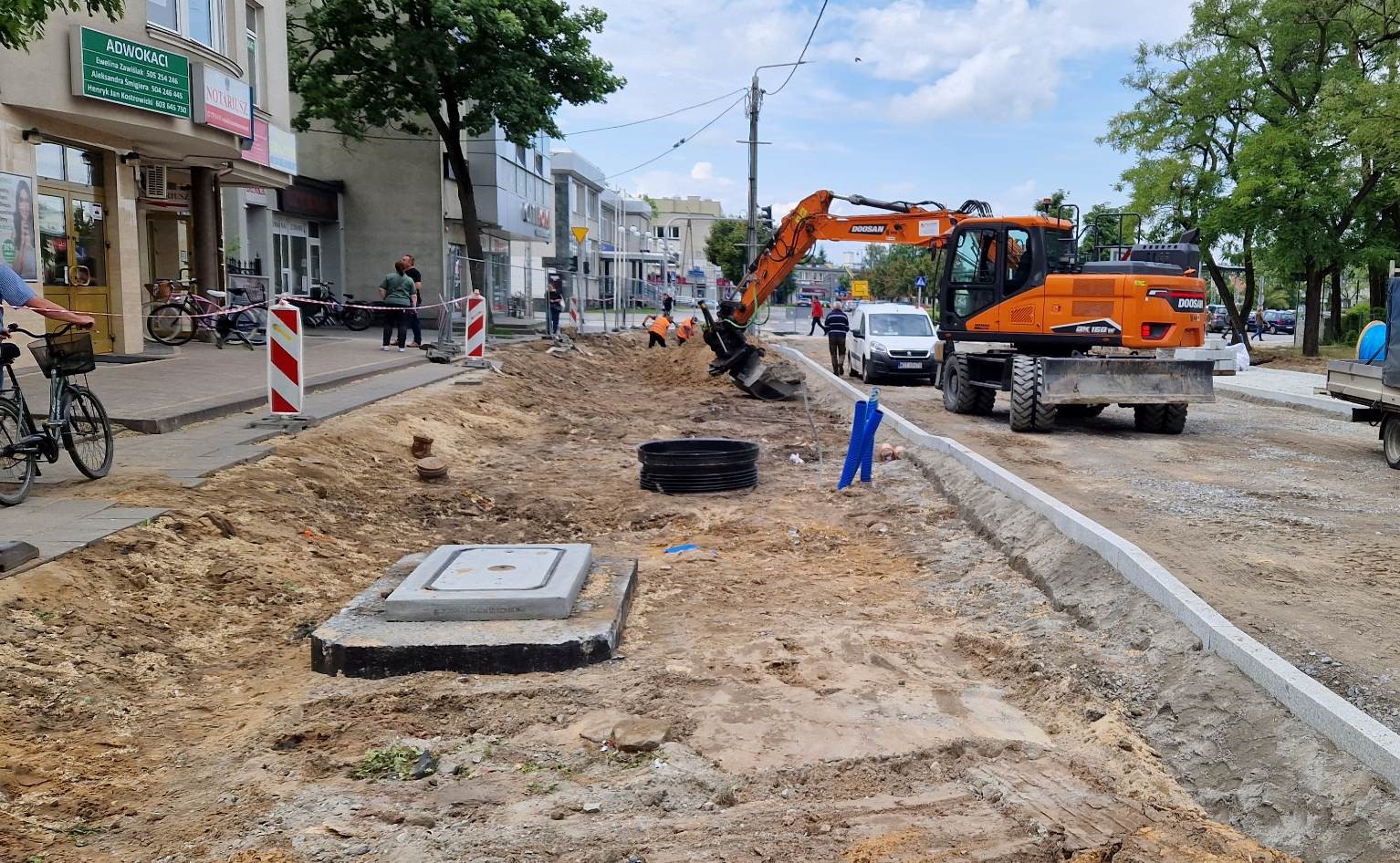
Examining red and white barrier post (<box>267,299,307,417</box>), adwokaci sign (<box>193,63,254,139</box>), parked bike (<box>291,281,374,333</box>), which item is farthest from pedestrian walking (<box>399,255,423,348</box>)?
red and white barrier post (<box>267,299,307,417</box>)

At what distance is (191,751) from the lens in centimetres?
438

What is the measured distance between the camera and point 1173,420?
1392cm

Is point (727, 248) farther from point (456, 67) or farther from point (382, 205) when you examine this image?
point (456, 67)

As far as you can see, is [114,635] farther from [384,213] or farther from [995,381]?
[384,213]

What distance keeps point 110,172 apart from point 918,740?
16319mm

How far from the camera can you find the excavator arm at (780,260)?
17.8 meters

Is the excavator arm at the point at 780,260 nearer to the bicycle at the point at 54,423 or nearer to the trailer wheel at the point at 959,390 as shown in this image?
the trailer wheel at the point at 959,390

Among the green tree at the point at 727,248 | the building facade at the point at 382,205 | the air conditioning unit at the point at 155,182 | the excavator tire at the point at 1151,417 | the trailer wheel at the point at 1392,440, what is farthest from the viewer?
the green tree at the point at 727,248

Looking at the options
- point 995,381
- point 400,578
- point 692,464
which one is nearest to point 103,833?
point 400,578

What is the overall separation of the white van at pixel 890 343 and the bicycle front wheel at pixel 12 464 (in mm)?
16752

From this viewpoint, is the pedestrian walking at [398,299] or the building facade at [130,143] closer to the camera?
the building facade at [130,143]

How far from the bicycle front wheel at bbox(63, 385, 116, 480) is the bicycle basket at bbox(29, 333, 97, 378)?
149 mm

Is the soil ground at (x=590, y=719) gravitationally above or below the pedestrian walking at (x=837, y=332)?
below

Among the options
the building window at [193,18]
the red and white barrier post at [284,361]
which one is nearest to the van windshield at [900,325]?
the building window at [193,18]
